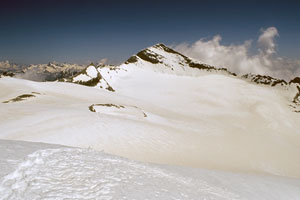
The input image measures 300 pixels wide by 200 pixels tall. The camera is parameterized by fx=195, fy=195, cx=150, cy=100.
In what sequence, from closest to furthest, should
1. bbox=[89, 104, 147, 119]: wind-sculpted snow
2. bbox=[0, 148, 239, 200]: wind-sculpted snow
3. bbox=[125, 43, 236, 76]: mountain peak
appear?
bbox=[0, 148, 239, 200]: wind-sculpted snow
bbox=[89, 104, 147, 119]: wind-sculpted snow
bbox=[125, 43, 236, 76]: mountain peak

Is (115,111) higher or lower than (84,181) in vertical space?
higher

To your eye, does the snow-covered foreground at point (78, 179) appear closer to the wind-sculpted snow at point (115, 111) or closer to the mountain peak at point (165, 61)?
the wind-sculpted snow at point (115, 111)

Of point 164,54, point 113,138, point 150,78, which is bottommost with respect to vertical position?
point 113,138

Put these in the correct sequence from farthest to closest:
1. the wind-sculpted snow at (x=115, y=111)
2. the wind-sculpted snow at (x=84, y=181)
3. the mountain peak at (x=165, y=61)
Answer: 1. the mountain peak at (x=165, y=61)
2. the wind-sculpted snow at (x=115, y=111)
3. the wind-sculpted snow at (x=84, y=181)

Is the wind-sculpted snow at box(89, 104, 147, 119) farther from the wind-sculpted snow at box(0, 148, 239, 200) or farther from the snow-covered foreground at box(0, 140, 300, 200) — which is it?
the wind-sculpted snow at box(0, 148, 239, 200)

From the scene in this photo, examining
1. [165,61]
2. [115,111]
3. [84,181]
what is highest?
[165,61]

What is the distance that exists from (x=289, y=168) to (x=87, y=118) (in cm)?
2035

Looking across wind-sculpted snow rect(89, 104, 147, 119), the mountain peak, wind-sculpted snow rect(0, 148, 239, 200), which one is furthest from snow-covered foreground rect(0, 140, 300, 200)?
the mountain peak

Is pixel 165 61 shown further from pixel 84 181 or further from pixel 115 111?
pixel 84 181

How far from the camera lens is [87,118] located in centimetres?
1675

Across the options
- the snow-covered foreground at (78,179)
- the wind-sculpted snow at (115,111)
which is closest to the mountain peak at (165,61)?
Result: the wind-sculpted snow at (115,111)

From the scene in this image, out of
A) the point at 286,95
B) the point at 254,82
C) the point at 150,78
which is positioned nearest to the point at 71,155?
the point at 150,78

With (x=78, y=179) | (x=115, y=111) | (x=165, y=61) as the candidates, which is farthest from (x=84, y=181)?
(x=165, y=61)

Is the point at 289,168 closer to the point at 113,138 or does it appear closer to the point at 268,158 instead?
the point at 268,158
